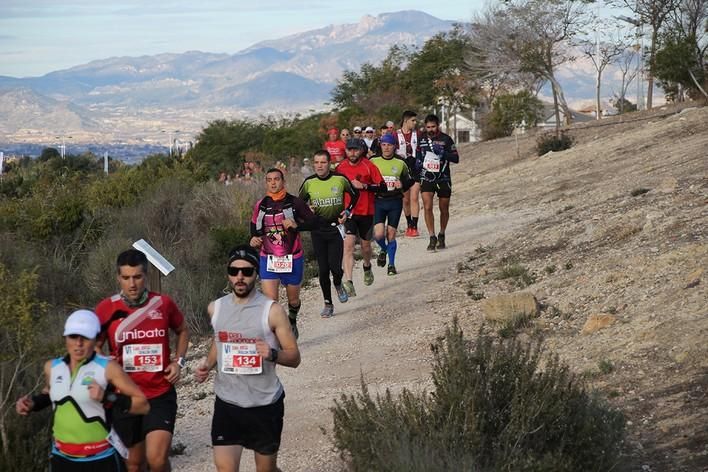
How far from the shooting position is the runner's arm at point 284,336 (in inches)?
265

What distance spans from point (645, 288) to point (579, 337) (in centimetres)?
110

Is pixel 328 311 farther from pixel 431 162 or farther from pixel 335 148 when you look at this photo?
pixel 335 148

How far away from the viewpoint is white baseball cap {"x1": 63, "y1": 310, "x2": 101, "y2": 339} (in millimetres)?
6051

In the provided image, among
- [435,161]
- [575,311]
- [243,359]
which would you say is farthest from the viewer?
[435,161]

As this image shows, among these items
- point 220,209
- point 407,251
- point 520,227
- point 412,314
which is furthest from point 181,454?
point 220,209

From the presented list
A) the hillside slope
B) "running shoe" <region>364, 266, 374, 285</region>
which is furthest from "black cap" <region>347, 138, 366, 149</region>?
the hillside slope

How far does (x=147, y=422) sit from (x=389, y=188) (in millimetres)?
8149

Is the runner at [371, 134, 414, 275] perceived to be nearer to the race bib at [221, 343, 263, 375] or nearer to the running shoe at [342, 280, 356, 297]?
the running shoe at [342, 280, 356, 297]

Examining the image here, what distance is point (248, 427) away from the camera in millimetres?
6852

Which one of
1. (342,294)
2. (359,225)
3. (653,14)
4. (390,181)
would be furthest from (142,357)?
(653,14)

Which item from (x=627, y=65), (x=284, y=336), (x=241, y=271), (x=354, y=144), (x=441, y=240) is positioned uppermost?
(x=627, y=65)

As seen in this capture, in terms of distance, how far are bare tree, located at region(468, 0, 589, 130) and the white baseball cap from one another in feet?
147

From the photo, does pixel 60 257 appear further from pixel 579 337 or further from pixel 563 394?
pixel 563 394

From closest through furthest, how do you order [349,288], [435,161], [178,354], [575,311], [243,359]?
[243,359]
[178,354]
[575,311]
[349,288]
[435,161]
